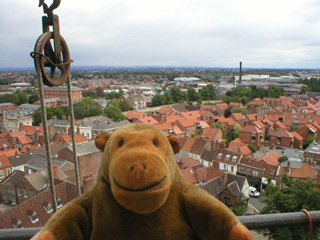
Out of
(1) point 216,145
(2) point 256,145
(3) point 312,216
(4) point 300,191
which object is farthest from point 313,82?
(3) point 312,216

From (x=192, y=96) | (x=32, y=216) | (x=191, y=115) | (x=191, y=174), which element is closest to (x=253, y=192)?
(x=191, y=174)

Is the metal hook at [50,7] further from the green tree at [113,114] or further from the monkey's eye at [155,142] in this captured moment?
the green tree at [113,114]

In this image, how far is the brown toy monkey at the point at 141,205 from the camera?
3.50ft

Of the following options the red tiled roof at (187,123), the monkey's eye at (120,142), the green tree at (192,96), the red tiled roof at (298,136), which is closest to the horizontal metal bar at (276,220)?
the monkey's eye at (120,142)

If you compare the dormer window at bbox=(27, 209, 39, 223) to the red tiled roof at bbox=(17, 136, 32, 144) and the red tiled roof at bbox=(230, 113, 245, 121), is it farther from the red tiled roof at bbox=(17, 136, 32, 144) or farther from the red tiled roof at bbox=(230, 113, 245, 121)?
the red tiled roof at bbox=(230, 113, 245, 121)

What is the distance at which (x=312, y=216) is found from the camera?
185 centimetres

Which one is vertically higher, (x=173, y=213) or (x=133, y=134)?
(x=133, y=134)

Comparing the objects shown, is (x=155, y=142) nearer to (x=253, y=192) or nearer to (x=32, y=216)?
(x=32, y=216)

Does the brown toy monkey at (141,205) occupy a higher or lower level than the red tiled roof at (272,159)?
higher

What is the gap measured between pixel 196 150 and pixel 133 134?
1885 centimetres

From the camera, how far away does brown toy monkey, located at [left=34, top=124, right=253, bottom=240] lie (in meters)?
1.07

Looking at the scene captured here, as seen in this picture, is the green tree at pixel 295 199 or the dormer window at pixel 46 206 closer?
the green tree at pixel 295 199

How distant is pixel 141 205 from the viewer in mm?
1060

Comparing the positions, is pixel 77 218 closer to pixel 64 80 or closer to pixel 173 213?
pixel 173 213
